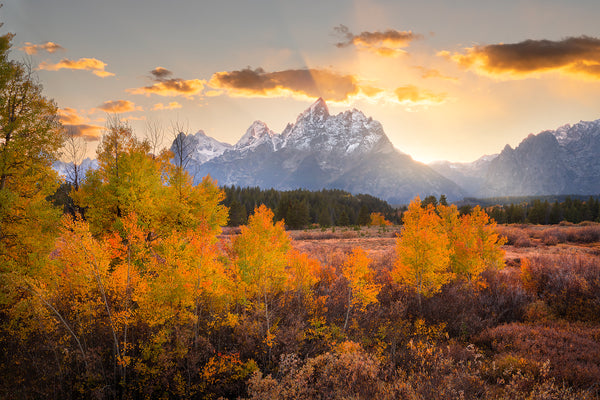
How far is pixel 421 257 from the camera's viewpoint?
13.6m

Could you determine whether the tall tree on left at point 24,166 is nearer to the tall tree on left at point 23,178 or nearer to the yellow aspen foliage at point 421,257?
the tall tree on left at point 23,178

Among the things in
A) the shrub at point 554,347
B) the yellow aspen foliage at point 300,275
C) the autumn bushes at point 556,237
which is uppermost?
the yellow aspen foliage at point 300,275

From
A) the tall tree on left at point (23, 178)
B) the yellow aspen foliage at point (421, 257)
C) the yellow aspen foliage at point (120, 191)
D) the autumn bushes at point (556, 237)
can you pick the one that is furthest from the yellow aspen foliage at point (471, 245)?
the tall tree on left at point (23, 178)

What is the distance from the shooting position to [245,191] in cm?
13000

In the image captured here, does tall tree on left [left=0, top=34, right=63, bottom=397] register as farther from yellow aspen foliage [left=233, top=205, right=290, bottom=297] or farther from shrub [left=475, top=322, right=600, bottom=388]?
shrub [left=475, top=322, right=600, bottom=388]

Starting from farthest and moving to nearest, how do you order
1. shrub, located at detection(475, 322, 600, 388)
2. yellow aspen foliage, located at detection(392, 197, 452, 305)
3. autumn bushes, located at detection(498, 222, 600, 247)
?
autumn bushes, located at detection(498, 222, 600, 247)
yellow aspen foliage, located at detection(392, 197, 452, 305)
shrub, located at detection(475, 322, 600, 388)

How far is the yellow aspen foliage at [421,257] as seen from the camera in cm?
1341

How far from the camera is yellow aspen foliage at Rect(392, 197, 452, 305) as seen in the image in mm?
13406

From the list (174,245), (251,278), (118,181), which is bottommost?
(251,278)

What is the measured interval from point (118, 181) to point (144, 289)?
8.41 meters

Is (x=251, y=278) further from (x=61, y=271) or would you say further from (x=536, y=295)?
(x=536, y=295)

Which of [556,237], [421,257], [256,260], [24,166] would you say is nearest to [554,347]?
[421,257]

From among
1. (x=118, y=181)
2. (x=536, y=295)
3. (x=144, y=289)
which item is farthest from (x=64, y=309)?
(x=536, y=295)

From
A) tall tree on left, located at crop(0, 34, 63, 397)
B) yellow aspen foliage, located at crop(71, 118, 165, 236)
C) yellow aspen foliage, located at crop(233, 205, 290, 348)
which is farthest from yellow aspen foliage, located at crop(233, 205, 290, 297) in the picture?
tall tree on left, located at crop(0, 34, 63, 397)
